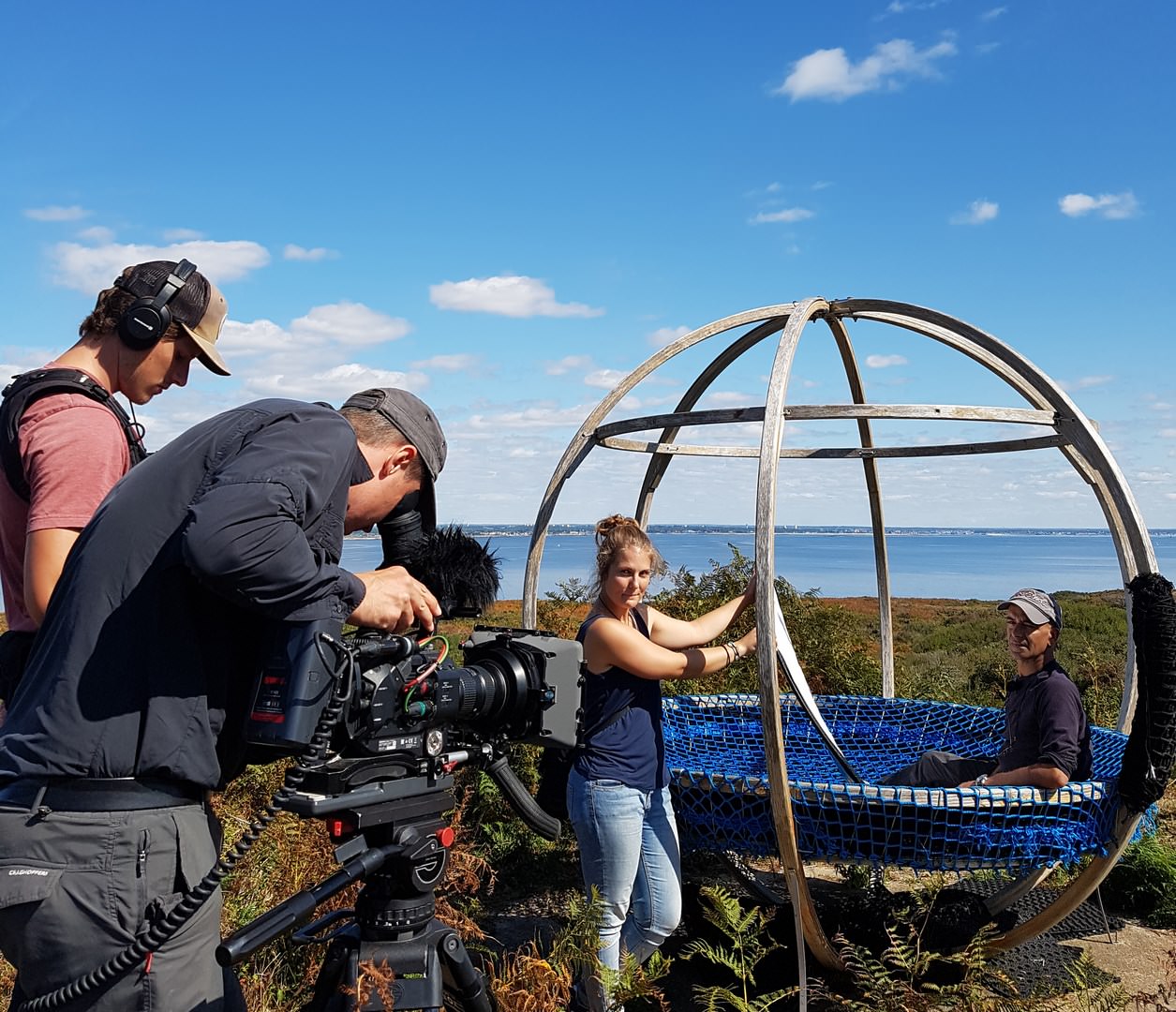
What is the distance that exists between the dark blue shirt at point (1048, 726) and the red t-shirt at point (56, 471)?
3306mm

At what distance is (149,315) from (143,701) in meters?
0.85

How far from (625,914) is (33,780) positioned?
75.8 inches

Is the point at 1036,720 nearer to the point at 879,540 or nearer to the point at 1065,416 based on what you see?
the point at 1065,416

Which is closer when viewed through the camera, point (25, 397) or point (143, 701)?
point (143, 701)

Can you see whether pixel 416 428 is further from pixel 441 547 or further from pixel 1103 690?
pixel 1103 690

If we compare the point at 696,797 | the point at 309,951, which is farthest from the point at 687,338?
the point at 309,951

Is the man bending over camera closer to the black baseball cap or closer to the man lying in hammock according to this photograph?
the black baseball cap

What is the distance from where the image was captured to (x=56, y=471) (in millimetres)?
1888

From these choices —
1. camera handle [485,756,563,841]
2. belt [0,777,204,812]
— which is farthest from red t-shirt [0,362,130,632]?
camera handle [485,756,563,841]

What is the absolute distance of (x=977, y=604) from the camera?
26719mm

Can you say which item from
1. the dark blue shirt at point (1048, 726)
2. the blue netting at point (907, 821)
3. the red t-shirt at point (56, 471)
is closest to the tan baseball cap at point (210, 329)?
the red t-shirt at point (56, 471)

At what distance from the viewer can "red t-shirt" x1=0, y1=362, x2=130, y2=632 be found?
1.87 metres

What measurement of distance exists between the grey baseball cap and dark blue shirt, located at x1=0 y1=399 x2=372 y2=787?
312 centimetres

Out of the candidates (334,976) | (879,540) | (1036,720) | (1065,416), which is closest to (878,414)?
(1065,416)
